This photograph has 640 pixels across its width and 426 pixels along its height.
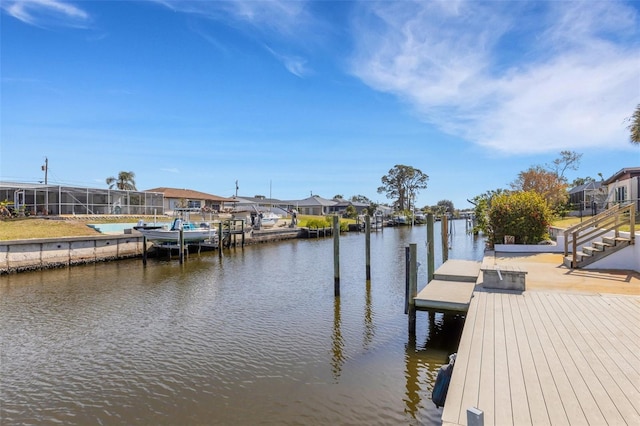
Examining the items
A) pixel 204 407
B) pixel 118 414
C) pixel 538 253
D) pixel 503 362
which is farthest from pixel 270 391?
pixel 538 253

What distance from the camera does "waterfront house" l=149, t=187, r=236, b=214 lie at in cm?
4875

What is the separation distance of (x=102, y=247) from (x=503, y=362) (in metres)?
24.9

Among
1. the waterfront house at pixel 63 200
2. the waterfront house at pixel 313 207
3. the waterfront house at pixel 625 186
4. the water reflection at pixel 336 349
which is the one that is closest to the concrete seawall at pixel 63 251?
the waterfront house at pixel 63 200

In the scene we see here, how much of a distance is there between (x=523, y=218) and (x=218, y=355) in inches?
590

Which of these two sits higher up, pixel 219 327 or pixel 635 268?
pixel 635 268

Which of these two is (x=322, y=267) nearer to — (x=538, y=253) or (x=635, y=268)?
(x=538, y=253)

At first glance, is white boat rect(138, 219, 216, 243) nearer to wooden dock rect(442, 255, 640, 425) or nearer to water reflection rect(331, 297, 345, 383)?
water reflection rect(331, 297, 345, 383)

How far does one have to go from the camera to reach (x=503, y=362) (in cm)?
486

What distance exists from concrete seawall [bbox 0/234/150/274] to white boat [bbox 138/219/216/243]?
158cm

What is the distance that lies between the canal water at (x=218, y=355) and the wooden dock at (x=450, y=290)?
1.08m

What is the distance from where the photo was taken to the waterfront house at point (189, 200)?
48.8m

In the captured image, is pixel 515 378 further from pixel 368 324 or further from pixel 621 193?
pixel 621 193

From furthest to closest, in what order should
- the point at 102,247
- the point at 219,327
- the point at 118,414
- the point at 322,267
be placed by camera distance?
the point at 102,247
the point at 322,267
the point at 219,327
the point at 118,414

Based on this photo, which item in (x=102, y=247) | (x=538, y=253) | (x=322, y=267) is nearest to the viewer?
(x=538, y=253)
